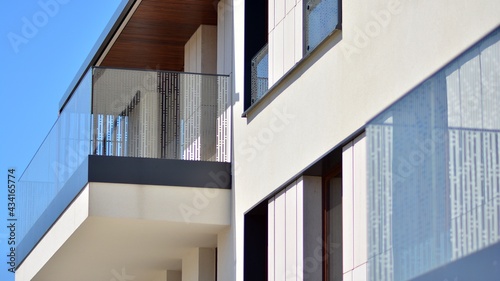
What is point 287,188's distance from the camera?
660 inches

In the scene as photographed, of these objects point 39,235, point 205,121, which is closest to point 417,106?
point 205,121

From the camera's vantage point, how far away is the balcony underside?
19.4m

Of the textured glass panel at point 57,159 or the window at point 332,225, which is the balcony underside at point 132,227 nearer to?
the textured glass panel at point 57,159

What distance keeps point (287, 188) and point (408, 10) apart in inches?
174

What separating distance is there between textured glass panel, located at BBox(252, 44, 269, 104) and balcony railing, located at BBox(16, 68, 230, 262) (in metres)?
1.21

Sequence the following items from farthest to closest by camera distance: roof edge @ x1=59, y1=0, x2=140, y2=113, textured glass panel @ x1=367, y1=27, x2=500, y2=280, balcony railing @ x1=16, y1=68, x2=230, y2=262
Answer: roof edge @ x1=59, y1=0, x2=140, y2=113 < balcony railing @ x1=16, y1=68, x2=230, y2=262 < textured glass panel @ x1=367, y1=27, x2=500, y2=280

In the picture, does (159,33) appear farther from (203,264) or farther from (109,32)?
(203,264)

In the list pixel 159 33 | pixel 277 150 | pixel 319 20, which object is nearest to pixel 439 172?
pixel 319 20

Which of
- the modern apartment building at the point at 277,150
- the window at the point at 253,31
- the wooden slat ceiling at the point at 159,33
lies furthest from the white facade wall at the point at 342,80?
the wooden slat ceiling at the point at 159,33

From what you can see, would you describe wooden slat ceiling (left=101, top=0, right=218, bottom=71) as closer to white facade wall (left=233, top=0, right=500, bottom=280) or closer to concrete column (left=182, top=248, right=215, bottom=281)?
white facade wall (left=233, top=0, right=500, bottom=280)

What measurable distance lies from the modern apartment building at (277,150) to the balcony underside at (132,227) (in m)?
0.03

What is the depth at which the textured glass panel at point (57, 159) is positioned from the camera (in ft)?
67.7

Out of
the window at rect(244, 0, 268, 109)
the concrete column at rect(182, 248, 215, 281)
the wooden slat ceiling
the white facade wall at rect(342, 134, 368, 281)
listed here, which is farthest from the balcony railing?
the white facade wall at rect(342, 134, 368, 281)

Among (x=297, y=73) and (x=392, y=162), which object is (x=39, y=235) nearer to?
(x=297, y=73)
